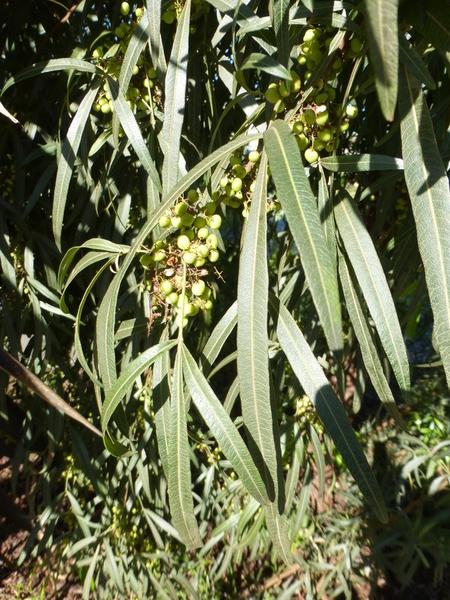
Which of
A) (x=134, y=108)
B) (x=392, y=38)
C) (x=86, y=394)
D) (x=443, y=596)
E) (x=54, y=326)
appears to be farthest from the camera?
(x=443, y=596)

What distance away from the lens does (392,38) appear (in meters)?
0.24

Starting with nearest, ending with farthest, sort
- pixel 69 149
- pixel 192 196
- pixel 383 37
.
→ pixel 383 37 → pixel 192 196 → pixel 69 149

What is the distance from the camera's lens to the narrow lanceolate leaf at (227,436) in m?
0.43

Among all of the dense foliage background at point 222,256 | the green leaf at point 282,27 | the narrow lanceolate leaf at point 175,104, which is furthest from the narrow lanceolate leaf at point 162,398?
the green leaf at point 282,27

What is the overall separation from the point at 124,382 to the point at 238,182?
25 cm

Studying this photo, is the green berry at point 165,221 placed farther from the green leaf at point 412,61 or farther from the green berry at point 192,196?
the green leaf at point 412,61

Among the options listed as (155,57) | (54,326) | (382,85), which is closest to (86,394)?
(54,326)

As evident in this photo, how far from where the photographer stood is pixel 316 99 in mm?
474

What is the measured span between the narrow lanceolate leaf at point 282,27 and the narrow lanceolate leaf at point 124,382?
1.01ft

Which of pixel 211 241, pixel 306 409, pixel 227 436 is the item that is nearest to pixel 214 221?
pixel 211 241

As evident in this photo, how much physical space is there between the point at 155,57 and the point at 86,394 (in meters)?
1.11

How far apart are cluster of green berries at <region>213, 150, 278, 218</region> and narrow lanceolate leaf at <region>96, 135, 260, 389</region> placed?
0.11 ft

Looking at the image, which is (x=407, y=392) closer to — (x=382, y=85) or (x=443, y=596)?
(x=382, y=85)

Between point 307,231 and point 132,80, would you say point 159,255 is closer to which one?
point 307,231
